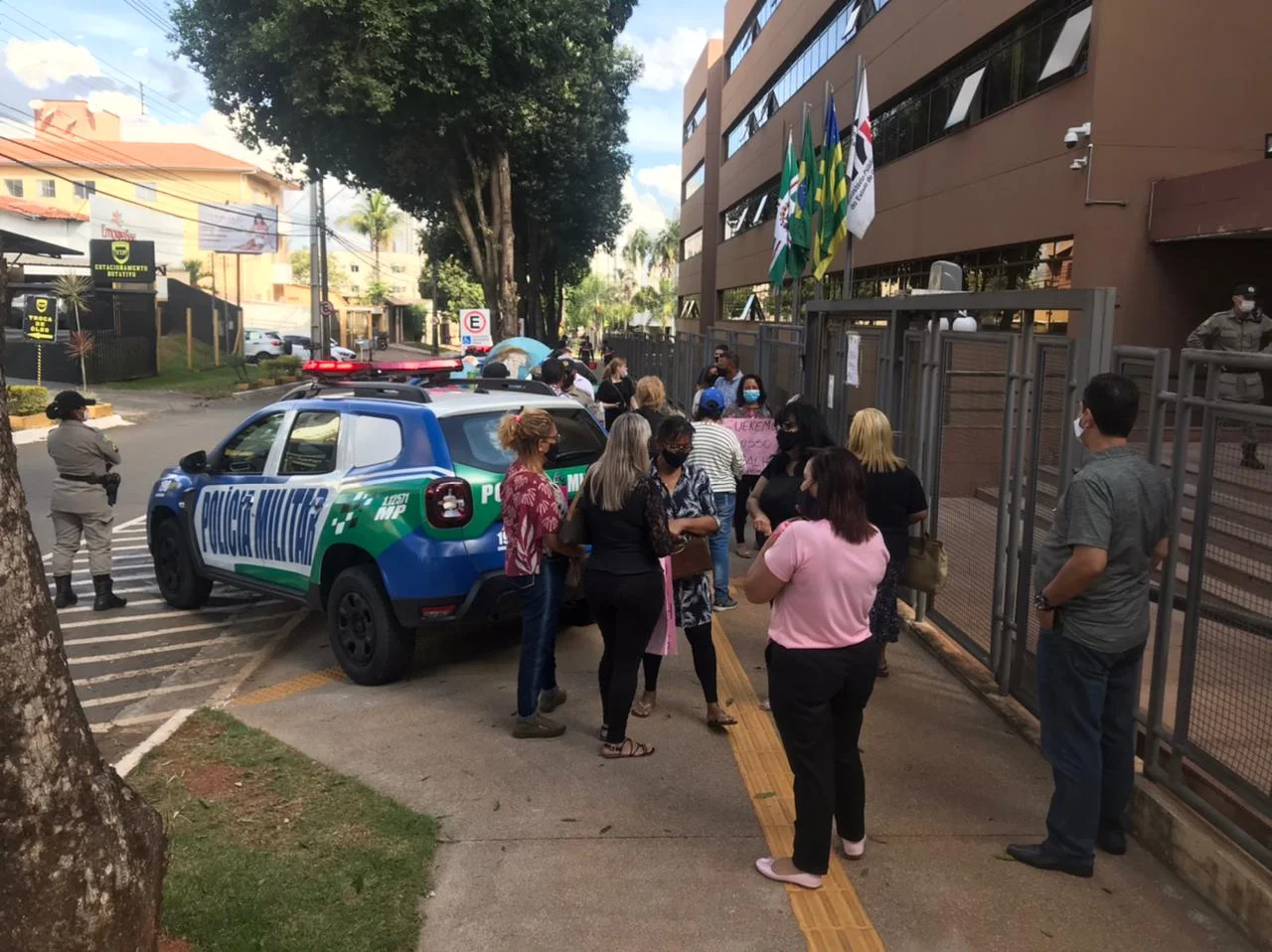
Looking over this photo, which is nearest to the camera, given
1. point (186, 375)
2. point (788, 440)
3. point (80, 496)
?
point (788, 440)

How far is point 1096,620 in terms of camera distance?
3723 mm

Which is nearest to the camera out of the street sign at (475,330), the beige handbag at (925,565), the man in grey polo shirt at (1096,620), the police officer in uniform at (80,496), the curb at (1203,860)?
the curb at (1203,860)

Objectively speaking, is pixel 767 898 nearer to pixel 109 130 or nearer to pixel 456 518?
pixel 456 518

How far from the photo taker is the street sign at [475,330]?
68.3 feet

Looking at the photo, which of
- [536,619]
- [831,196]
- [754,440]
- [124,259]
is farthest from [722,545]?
[124,259]

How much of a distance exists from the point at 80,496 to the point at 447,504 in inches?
151

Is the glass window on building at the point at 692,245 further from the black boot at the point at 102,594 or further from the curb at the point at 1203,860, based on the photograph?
the curb at the point at 1203,860

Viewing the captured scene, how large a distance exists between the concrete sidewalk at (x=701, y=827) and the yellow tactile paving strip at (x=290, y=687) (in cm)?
3

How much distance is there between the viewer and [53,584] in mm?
8570

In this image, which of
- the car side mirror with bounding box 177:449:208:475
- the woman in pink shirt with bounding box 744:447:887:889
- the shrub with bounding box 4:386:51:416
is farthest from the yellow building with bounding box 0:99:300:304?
the woman in pink shirt with bounding box 744:447:887:889

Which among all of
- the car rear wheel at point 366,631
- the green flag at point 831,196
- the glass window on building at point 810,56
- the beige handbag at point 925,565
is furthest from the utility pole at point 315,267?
the beige handbag at point 925,565

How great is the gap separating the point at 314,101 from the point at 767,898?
65.9ft

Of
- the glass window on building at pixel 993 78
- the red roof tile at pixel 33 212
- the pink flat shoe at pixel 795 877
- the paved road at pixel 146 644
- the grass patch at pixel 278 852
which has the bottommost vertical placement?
the paved road at pixel 146 644

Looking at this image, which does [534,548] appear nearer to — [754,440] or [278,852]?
[278,852]
